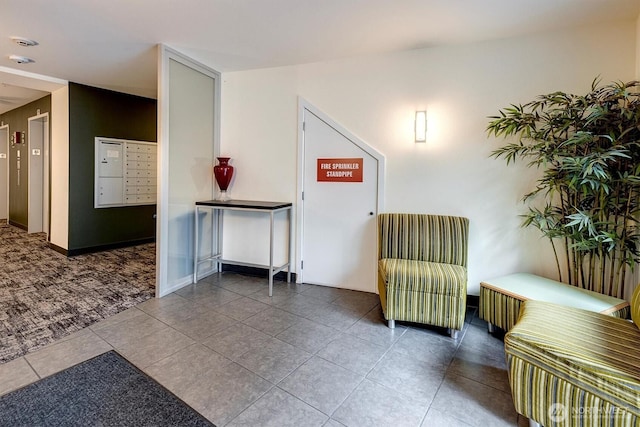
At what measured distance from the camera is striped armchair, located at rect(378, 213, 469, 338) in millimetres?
2523

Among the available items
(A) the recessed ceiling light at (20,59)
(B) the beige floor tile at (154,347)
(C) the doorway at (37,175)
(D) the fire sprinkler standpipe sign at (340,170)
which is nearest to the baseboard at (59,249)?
(C) the doorway at (37,175)

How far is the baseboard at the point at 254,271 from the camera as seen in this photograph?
396 centimetres

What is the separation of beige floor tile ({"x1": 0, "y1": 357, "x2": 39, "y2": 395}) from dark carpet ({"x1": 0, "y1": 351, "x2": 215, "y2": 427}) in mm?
68

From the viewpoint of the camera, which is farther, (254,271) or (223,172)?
(254,271)

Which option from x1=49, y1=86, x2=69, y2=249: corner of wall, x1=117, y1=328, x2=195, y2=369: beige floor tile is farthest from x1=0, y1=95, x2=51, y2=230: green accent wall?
x1=117, y1=328, x2=195, y2=369: beige floor tile

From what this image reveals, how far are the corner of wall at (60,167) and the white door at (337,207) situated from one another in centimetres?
364

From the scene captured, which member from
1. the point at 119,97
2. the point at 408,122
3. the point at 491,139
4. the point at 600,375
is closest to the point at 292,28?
the point at 408,122

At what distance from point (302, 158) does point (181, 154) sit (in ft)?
4.39

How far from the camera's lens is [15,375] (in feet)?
6.51

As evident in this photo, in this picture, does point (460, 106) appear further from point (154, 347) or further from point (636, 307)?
point (154, 347)

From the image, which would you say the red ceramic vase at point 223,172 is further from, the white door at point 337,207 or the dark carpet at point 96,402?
the dark carpet at point 96,402

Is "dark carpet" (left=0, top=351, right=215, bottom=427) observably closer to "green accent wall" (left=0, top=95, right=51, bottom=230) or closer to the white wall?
the white wall

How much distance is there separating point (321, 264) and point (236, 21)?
101 inches

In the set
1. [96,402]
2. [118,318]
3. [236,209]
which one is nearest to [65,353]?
[118,318]
